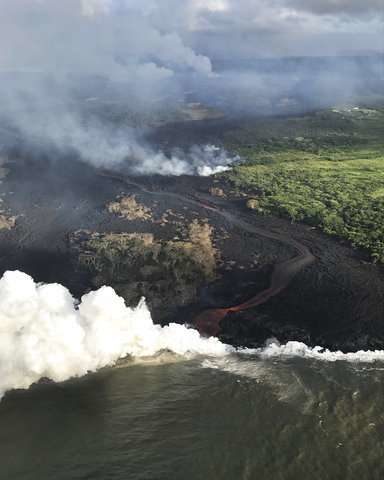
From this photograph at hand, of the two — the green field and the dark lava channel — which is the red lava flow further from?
the green field

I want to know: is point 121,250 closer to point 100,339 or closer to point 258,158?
point 100,339

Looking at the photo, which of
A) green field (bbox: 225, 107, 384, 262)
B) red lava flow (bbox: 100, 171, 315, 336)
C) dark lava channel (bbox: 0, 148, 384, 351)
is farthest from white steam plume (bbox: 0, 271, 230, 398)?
green field (bbox: 225, 107, 384, 262)

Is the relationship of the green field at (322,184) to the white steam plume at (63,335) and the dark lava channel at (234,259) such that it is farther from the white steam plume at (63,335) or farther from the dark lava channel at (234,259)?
the white steam plume at (63,335)

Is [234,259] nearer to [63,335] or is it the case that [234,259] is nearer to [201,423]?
[63,335]

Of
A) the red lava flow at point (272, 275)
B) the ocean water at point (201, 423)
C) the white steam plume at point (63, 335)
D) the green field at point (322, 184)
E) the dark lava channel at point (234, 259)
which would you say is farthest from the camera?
the green field at point (322, 184)

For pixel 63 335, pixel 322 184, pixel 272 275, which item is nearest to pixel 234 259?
pixel 272 275

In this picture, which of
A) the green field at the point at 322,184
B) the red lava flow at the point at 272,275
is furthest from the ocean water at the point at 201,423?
the green field at the point at 322,184
